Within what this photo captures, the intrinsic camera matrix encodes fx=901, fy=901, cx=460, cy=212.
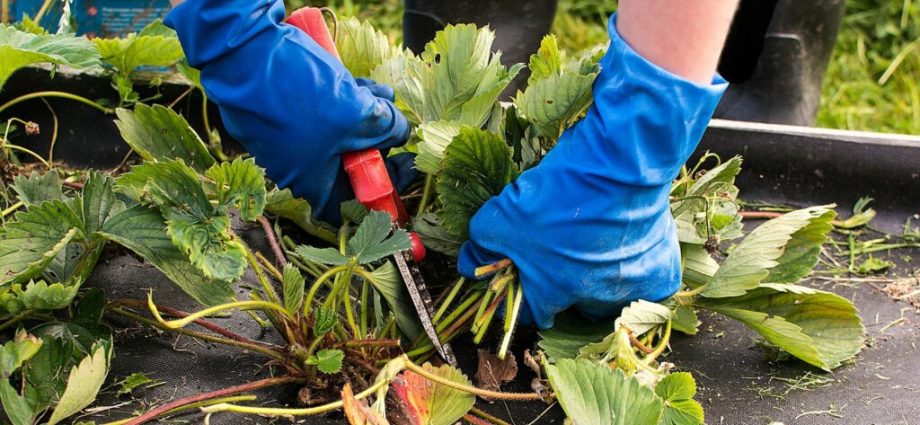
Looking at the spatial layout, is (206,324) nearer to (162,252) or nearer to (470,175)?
(162,252)

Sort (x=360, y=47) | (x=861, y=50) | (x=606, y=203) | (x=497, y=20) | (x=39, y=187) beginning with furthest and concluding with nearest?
(x=861, y=50), (x=497, y=20), (x=360, y=47), (x=39, y=187), (x=606, y=203)

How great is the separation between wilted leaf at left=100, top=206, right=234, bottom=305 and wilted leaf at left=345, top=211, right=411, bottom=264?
0.14 metres

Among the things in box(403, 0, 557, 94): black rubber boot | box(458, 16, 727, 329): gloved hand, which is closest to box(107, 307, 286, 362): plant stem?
box(458, 16, 727, 329): gloved hand

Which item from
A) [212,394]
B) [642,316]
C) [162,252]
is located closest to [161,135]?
[162,252]

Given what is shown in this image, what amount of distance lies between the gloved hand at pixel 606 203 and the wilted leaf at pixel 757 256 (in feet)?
0.21

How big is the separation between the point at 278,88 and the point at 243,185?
0.54 ft

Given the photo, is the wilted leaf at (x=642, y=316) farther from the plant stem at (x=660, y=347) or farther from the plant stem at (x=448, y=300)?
the plant stem at (x=448, y=300)

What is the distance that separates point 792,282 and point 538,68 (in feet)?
1.32

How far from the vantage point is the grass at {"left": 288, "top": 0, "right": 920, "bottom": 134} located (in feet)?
7.66

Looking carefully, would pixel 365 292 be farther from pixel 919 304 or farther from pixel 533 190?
pixel 919 304

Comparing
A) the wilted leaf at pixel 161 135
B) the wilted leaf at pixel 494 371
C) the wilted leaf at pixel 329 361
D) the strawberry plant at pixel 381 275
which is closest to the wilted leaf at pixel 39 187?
the strawberry plant at pixel 381 275

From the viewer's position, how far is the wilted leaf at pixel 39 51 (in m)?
1.03

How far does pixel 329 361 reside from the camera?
0.88 meters

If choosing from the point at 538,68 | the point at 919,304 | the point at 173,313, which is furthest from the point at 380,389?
the point at 919,304
